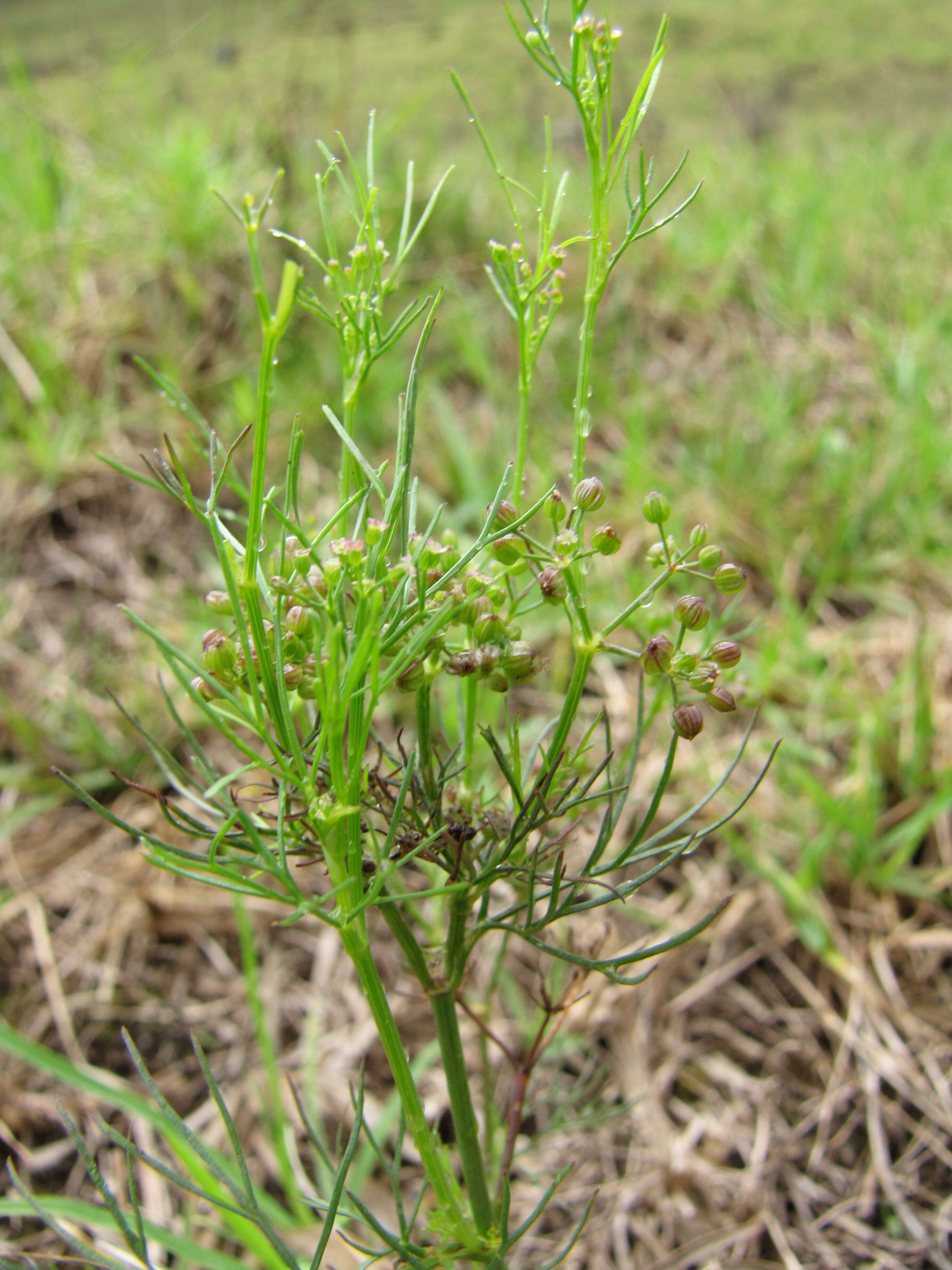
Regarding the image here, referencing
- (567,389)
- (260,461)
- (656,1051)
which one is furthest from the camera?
(567,389)

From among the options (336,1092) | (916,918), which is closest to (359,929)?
(336,1092)

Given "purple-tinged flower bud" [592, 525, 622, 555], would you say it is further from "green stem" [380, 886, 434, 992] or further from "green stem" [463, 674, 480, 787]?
"green stem" [380, 886, 434, 992]

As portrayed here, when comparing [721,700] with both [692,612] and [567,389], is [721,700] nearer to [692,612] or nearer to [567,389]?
[692,612]

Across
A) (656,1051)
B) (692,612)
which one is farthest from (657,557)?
(656,1051)

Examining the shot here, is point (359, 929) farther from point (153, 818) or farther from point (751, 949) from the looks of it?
point (153, 818)

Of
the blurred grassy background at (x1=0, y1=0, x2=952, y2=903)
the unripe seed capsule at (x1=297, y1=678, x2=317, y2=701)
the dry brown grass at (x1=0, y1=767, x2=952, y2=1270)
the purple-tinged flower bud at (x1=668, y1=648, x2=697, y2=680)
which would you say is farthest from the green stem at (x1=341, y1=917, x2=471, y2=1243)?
the blurred grassy background at (x1=0, y1=0, x2=952, y2=903)

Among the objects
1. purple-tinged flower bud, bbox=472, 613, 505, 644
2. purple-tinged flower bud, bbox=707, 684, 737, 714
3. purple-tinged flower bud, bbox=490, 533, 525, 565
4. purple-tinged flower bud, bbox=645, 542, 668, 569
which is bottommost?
purple-tinged flower bud, bbox=707, 684, 737, 714
